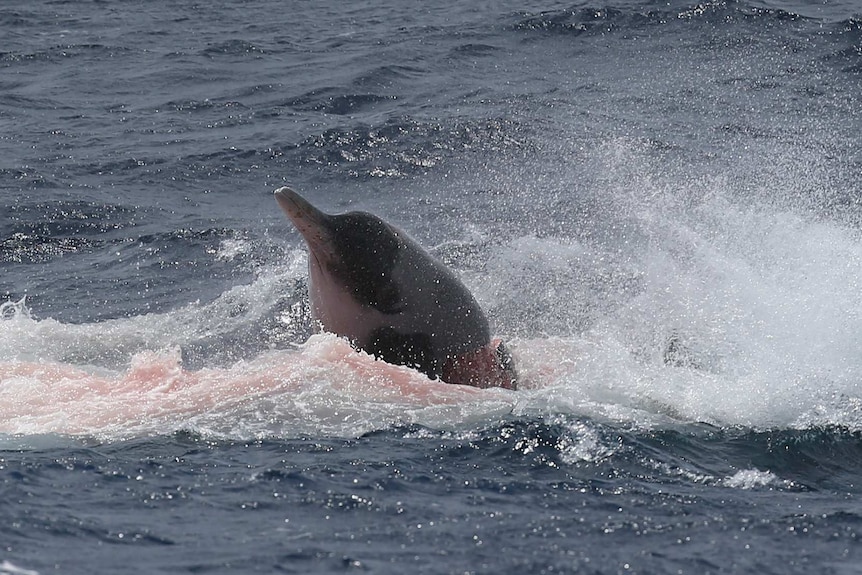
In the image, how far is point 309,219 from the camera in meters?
11.8

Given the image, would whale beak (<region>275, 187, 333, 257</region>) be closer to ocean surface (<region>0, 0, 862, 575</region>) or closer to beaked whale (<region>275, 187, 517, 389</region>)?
beaked whale (<region>275, 187, 517, 389</region>)

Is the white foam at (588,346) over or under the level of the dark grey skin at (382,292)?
under

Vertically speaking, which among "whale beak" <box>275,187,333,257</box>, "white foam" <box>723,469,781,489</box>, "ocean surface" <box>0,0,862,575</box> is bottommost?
"white foam" <box>723,469,781,489</box>

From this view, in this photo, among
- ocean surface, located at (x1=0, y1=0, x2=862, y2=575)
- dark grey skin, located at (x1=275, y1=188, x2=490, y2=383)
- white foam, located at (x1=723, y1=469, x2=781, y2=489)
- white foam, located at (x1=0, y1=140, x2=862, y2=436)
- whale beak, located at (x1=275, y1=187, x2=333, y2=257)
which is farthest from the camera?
dark grey skin, located at (x1=275, y1=188, x2=490, y2=383)

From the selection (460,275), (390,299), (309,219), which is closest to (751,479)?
(390,299)

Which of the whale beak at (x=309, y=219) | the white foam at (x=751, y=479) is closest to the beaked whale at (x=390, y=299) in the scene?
the whale beak at (x=309, y=219)

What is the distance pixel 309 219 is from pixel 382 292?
0.94m

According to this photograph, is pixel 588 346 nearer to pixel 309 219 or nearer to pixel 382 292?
pixel 382 292

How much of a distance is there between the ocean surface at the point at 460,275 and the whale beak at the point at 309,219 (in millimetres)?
1045

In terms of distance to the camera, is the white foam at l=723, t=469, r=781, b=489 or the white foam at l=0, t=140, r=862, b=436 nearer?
the white foam at l=723, t=469, r=781, b=489

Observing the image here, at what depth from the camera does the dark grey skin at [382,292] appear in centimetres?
1189

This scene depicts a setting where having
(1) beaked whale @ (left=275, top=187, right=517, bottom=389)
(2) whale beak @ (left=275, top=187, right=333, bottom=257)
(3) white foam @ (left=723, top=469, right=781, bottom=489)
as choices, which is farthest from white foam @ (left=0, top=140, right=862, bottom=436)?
(3) white foam @ (left=723, top=469, right=781, bottom=489)

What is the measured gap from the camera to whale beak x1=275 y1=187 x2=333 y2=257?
11.7 meters

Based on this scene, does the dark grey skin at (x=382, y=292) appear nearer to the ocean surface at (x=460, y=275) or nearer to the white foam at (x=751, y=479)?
the ocean surface at (x=460, y=275)
